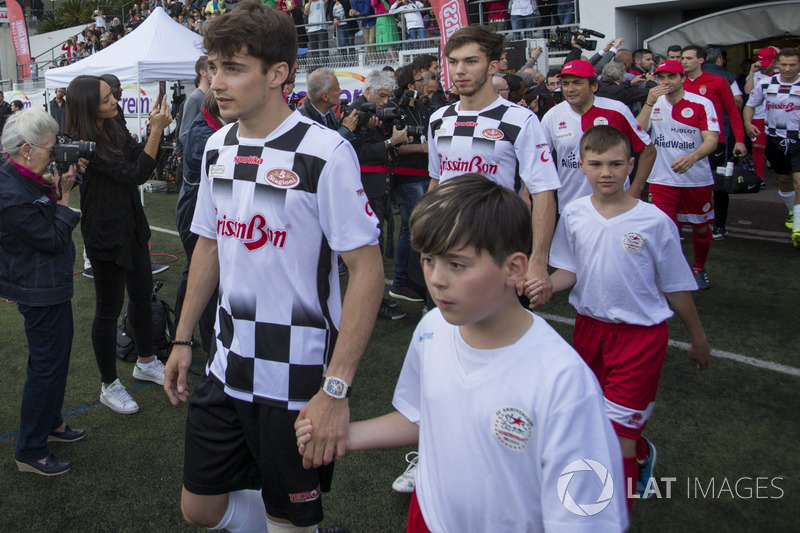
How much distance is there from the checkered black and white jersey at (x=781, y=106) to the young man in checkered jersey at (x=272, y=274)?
6861mm

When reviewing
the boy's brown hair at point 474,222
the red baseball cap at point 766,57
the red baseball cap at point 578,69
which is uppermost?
the red baseball cap at point 766,57

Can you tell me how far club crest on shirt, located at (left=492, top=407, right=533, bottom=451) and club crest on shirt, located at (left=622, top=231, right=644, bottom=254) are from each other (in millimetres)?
1699

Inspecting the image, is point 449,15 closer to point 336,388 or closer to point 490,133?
point 490,133

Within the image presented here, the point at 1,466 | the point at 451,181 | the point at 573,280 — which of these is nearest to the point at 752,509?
the point at 573,280

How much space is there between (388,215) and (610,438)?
5.38 m

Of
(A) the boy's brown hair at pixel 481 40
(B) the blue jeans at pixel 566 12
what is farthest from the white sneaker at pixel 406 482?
(B) the blue jeans at pixel 566 12

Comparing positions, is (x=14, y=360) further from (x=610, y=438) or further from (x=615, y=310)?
(x=610, y=438)

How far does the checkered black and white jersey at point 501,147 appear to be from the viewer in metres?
3.60

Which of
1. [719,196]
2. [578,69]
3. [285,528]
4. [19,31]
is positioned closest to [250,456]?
[285,528]

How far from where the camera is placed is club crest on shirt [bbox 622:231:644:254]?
117 inches

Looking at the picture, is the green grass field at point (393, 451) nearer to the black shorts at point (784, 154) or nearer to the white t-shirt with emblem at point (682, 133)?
the white t-shirt with emblem at point (682, 133)

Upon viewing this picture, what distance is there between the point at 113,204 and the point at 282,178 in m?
2.42

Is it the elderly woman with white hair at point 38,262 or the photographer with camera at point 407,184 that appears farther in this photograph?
the photographer with camera at point 407,184

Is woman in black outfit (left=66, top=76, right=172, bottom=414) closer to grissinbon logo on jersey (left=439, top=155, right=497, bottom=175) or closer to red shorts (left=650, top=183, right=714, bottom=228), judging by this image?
grissinbon logo on jersey (left=439, top=155, right=497, bottom=175)
